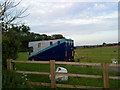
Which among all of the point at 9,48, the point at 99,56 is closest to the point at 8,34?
the point at 9,48

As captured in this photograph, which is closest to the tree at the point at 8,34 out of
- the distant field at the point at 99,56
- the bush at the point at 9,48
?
the bush at the point at 9,48

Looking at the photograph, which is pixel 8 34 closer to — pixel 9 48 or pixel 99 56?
pixel 9 48

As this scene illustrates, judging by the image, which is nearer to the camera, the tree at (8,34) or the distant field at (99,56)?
the tree at (8,34)

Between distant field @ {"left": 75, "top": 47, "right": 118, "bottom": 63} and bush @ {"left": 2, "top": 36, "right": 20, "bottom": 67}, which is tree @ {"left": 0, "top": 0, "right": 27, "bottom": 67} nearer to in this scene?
bush @ {"left": 2, "top": 36, "right": 20, "bottom": 67}

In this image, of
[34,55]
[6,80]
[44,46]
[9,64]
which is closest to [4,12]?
[9,64]

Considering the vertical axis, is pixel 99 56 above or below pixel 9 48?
below

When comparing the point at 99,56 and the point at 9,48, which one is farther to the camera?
the point at 99,56

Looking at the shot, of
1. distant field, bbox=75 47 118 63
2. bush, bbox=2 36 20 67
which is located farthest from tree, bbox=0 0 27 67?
distant field, bbox=75 47 118 63

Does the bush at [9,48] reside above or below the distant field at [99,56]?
above

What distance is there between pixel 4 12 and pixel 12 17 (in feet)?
2.09

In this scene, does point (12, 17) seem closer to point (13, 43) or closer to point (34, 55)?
point (13, 43)

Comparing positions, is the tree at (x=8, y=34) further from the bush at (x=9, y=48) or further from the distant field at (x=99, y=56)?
the distant field at (x=99, y=56)

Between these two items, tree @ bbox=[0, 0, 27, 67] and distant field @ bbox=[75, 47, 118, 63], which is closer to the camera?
tree @ bbox=[0, 0, 27, 67]

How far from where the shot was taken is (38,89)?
4.93m
